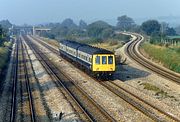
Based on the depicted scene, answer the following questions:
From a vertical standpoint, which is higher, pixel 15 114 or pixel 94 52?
pixel 94 52

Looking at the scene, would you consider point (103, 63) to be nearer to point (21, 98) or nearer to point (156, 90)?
point (156, 90)

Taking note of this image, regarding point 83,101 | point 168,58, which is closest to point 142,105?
point 83,101

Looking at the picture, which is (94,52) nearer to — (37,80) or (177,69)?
(37,80)

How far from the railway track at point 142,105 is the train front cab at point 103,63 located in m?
2.77

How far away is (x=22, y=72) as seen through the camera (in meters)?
46.0

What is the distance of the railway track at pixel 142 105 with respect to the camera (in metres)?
21.7

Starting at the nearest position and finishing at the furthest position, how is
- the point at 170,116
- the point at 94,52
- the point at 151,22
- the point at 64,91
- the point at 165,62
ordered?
the point at 170,116 < the point at 64,91 < the point at 94,52 < the point at 165,62 < the point at 151,22

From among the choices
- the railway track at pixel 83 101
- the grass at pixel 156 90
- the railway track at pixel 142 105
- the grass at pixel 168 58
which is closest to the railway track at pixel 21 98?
the railway track at pixel 83 101

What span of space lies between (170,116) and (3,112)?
10721mm

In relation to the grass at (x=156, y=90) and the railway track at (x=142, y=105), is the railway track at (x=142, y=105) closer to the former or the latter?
the railway track at (x=142, y=105)

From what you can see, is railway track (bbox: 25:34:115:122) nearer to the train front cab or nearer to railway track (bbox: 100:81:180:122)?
railway track (bbox: 100:81:180:122)

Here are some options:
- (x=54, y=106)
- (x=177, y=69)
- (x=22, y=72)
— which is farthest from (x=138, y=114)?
(x=22, y=72)

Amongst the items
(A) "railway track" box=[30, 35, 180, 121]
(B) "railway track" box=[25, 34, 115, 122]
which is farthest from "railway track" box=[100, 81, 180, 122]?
(B) "railway track" box=[25, 34, 115, 122]

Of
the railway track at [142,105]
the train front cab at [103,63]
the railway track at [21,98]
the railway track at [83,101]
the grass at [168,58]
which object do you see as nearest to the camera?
the railway track at [142,105]
